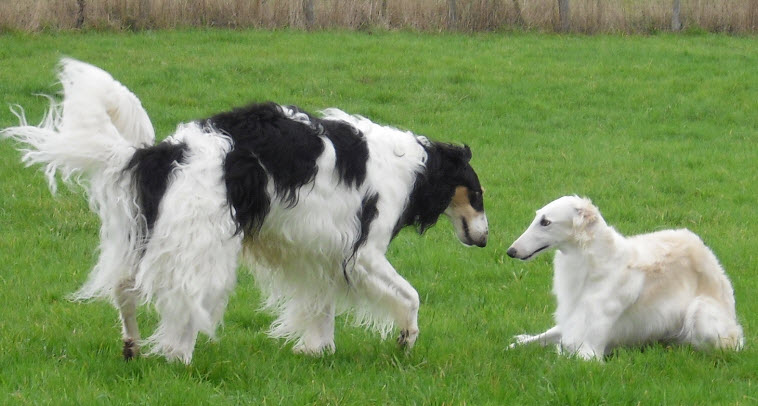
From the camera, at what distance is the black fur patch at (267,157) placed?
20.2 feet

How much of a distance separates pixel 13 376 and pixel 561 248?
12.6 feet

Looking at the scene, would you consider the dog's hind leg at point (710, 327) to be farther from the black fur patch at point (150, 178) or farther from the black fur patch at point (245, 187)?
the black fur patch at point (150, 178)

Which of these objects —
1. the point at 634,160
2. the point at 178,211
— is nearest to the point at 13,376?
the point at 178,211

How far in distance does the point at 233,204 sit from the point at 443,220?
5.29m

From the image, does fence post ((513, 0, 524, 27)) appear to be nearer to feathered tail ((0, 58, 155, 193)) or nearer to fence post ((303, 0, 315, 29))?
fence post ((303, 0, 315, 29))

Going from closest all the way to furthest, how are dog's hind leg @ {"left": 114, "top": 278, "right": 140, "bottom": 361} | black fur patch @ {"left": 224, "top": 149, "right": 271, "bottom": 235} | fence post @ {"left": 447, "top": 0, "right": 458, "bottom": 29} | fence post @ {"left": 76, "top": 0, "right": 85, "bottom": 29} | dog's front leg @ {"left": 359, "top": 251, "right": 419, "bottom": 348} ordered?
1. black fur patch @ {"left": 224, "top": 149, "right": 271, "bottom": 235}
2. dog's hind leg @ {"left": 114, "top": 278, "right": 140, "bottom": 361}
3. dog's front leg @ {"left": 359, "top": 251, "right": 419, "bottom": 348}
4. fence post @ {"left": 76, "top": 0, "right": 85, "bottom": 29}
5. fence post @ {"left": 447, "top": 0, "right": 458, "bottom": 29}

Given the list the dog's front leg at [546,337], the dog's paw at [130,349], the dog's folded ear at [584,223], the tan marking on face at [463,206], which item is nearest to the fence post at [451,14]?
the tan marking on face at [463,206]

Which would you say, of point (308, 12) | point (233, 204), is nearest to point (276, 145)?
point (233, 204)

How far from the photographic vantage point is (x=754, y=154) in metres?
14.7

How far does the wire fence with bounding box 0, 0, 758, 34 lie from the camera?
21156mm

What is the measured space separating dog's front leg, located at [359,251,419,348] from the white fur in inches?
33.8

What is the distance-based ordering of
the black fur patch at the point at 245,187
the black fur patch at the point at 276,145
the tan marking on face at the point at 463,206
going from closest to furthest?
1. the black fur patch at the point at 245,187
2. the black fur patch at the point at 276,145
3. the tan marking on face at the point at 463,206

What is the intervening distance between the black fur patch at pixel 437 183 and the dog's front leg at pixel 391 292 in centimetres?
46

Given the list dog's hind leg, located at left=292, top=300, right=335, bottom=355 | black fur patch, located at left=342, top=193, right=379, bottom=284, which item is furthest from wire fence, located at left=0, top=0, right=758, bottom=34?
black fur patch, located at left=342, top=193, right=379, bottom=284
